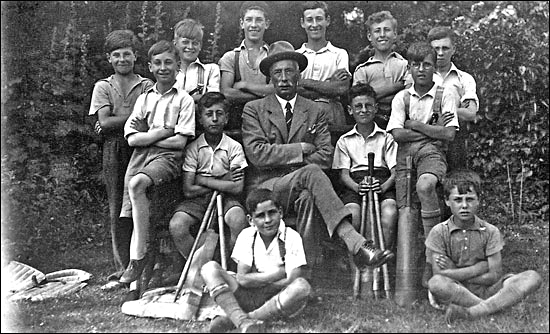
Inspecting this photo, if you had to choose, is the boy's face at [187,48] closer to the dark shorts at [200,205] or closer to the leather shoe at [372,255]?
the dark shorts at [200,205]

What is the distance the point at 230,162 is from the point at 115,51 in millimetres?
1391

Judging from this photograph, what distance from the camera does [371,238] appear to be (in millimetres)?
5348

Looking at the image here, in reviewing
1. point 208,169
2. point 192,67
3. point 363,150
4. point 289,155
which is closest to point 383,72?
point 363,150

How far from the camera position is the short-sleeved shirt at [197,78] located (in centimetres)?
594

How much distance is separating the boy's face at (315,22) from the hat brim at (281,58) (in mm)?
530

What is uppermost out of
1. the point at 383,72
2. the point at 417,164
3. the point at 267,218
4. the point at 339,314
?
the point at 383,72

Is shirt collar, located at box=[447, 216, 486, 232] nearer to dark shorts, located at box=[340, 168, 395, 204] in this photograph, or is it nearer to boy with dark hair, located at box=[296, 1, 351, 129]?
dark shorts, located at box=[340, 168, 395, 204]

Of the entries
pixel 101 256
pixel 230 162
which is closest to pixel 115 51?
pixel 230 162

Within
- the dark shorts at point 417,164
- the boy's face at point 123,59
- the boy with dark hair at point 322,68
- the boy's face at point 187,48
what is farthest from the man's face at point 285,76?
the boy's face at point 123,59

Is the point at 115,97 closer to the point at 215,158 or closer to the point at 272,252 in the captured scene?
the point at 215,158

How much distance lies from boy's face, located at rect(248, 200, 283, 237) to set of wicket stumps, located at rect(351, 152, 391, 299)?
2.50ft

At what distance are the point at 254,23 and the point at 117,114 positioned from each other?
138cm

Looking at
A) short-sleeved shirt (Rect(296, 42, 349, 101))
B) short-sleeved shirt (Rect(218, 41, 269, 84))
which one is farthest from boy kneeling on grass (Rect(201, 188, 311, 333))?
short-sleeved shirt (Rect(296, 42, 349, 101))

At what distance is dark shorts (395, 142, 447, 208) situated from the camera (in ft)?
17.4
